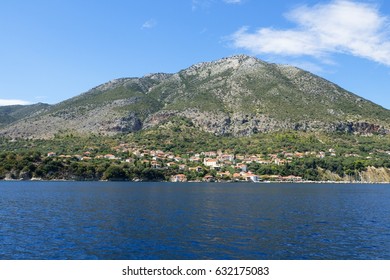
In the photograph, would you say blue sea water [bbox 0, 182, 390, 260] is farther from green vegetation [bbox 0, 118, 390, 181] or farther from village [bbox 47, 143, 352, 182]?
village [bbox 47, 143, 352, 182]

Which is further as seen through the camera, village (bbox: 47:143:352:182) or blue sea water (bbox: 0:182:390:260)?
village (bbox: 47:143:352:182)

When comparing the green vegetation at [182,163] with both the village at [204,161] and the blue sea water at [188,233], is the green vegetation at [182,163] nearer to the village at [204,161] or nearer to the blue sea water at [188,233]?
the village at [204,161]

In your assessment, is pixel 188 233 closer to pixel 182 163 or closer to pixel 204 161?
pixel 182 163

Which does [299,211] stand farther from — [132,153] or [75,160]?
[132,153]

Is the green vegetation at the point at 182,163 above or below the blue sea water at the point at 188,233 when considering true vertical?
above

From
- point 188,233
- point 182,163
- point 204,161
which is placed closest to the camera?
A: point 188,233

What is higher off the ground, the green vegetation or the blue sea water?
the green vegetation

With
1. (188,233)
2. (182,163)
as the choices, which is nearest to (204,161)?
(182,163)

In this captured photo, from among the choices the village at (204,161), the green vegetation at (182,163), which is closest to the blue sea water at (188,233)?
the green vegetation at (182,163)

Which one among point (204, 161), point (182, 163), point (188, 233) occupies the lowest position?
point (188, 233)

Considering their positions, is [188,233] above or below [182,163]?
below

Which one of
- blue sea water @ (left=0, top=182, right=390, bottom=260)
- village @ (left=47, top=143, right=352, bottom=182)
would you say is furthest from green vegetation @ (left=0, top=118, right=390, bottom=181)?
blue sea water @ (left=0, top=182, right=390, bottom=260)

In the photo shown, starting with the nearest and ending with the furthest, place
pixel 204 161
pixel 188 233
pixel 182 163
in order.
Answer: pixel 188 233 < pixel 182 163 < pixel 204 161
